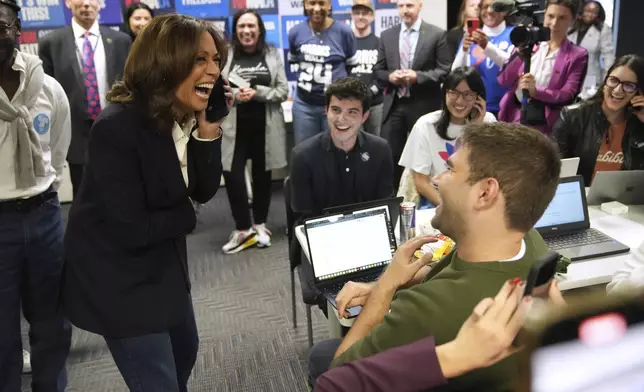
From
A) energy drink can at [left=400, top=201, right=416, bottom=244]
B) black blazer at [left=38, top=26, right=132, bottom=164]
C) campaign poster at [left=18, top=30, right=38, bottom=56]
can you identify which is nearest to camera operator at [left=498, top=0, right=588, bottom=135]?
energy drink can at [left=400, top=201, right=416, bottom=244]

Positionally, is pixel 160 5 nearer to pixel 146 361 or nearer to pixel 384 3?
pixel 384 3

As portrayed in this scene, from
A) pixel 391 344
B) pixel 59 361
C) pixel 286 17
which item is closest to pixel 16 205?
pixel 59 361

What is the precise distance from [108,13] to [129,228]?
12.2 feet

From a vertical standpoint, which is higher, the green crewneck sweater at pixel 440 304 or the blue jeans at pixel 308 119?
Result: the green crewneck sweater at pixel 440 304

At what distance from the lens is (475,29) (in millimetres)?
3746

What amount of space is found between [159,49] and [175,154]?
0.28 meters

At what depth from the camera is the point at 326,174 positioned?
2592mm

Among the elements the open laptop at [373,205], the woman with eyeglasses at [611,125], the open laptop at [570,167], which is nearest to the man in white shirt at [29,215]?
the open laptop at [373,205]

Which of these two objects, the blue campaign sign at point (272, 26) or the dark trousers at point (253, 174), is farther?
the blue campaign sign at point (272, 26)

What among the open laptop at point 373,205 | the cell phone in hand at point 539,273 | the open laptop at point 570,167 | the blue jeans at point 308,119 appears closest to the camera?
the cell phone in hand at point 539,273

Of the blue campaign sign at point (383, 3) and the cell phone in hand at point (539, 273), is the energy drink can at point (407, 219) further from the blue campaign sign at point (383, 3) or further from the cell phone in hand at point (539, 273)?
the blue campaign sign at point (383, 3)

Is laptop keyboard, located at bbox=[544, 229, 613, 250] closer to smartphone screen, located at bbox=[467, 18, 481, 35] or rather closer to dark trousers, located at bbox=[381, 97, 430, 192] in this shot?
smartphone screen, located at bbox=[467, 18, 481, 35]

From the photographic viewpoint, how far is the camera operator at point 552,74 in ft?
11.3

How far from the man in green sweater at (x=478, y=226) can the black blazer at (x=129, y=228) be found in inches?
25.9
